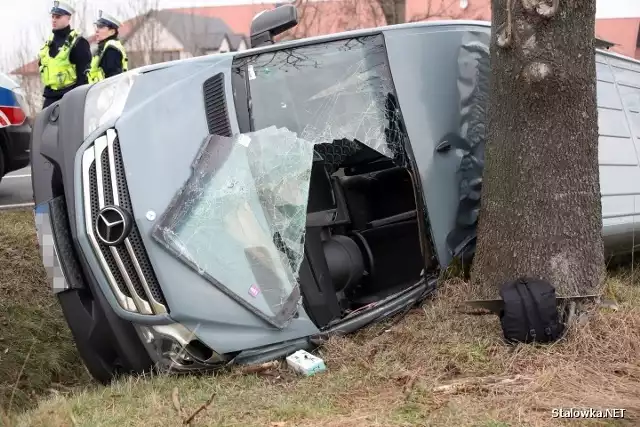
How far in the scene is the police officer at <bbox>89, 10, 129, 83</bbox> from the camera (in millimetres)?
5840

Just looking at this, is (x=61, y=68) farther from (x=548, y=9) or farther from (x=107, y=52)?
(x=548, y=9)

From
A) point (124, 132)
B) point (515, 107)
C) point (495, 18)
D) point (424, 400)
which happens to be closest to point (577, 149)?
point (515, 107)

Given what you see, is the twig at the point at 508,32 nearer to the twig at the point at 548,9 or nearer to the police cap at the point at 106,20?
the twig at the point at 548,9

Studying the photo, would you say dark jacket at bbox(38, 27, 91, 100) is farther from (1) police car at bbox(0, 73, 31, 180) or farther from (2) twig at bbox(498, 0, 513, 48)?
(2) twig at bbox(498, 0, 513, 48)

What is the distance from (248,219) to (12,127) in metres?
3.64

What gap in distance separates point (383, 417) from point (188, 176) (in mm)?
1344

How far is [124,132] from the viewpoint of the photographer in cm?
291

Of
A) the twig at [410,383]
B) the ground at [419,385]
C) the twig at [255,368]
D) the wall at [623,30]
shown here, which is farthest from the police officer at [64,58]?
the wall at [623,30]

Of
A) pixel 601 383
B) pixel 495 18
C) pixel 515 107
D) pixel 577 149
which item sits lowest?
pixel 601 383

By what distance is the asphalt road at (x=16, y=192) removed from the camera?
6441 millimetres

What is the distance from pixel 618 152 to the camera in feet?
13.8

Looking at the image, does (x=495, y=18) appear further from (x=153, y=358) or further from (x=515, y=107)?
(x=153, y=358)

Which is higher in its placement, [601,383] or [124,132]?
[124,132]

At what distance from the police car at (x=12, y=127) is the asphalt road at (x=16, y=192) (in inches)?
14.4
